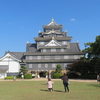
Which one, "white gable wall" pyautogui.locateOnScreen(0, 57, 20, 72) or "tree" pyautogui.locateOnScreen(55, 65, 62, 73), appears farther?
"white gable wall" pyautogui.locateOnScreen(0, 57, 20, 72)

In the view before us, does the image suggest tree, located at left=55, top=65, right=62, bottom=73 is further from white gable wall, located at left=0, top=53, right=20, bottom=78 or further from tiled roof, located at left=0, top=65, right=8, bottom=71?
tiled roof, located at left=0, top=65, right=8, bottom=71

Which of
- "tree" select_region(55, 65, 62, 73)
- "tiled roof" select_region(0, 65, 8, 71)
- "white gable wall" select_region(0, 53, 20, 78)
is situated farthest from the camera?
"white gable wall" select_region(0, 53, 20, 78)

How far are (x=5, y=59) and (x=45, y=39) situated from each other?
47.6ft

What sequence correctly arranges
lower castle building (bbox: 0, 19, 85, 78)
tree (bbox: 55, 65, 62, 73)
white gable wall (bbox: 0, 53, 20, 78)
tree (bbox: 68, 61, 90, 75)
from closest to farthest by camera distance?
tree (bbox: 68, 61, 90, 75)
tree (bbox: 55, 65, 62, 73)
lower castle building (bbox: 0, 19, 85, 78)
white gable wall (bbox: 0, 53, 20, 78)

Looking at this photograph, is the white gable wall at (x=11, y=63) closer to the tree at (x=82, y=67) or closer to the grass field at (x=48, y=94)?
the tree at (x=82, y=67)

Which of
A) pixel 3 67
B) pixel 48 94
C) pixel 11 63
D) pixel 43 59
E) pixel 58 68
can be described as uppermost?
pixel 43 59

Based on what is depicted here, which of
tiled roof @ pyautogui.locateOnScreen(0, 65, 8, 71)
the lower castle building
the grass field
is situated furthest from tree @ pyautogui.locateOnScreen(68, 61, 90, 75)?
the grass field

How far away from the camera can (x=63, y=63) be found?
44.0 meters

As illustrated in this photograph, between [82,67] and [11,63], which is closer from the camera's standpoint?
[82,67]

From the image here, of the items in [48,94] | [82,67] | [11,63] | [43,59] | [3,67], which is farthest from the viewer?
[11,63]

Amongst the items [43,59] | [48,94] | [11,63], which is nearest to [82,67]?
[43,59]

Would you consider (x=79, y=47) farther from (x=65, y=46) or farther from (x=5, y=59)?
(x=5, y=59)

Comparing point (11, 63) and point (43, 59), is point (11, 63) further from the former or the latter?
point (43, 59)

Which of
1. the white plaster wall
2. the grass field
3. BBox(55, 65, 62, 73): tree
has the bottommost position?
the grass field
